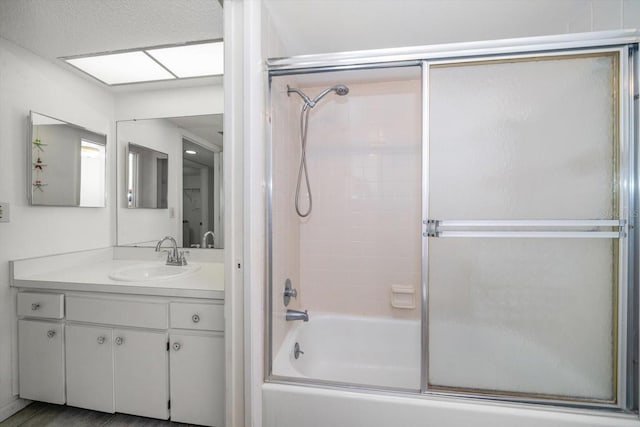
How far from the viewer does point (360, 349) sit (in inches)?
83.3

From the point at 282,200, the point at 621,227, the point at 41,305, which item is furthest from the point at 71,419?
the point at 621,227

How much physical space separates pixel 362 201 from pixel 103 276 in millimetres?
1823

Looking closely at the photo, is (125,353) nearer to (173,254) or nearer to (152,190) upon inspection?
(173,254)

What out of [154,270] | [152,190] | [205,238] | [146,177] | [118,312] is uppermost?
[146,177]

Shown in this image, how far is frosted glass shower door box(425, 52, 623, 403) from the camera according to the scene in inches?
49.9

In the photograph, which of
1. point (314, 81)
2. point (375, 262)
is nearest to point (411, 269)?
point (375, 262)

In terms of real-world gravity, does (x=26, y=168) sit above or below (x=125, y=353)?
above

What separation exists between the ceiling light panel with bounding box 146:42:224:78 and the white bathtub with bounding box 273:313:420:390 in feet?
6.23

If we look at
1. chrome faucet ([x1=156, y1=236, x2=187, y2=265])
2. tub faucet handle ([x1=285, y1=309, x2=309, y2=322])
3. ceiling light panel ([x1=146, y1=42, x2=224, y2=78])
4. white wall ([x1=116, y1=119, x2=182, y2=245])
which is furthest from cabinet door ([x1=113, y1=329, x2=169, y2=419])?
ceiling light panel ([x1=146, y1=42, x2=224, y2=78])

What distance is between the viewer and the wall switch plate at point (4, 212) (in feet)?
5.43

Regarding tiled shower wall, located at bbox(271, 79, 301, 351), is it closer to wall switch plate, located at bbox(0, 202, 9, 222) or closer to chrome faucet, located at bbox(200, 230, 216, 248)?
chrome faucet, located at bbox(200, 230, 216, 248)

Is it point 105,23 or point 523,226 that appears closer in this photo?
point 523,226

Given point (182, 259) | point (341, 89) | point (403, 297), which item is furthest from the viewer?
point (403, 297)

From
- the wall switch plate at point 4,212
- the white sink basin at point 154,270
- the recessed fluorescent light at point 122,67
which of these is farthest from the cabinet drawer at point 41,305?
the recessed fluorescent light at point 122,67
